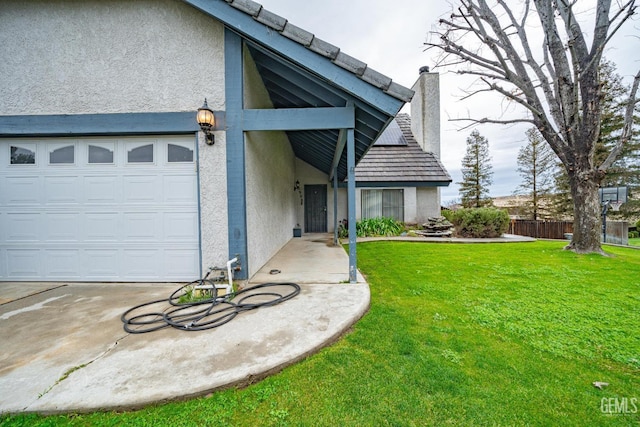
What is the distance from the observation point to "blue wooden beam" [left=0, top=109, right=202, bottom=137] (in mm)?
4160

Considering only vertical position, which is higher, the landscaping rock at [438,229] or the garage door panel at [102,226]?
the garage door panel at [102,226]

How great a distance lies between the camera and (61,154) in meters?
4.39

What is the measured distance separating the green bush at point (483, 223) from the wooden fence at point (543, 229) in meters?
4.54

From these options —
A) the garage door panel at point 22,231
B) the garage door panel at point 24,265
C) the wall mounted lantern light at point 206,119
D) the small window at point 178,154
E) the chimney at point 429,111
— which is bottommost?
the garage door panel at point 24,265

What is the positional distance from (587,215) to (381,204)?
7044 mm

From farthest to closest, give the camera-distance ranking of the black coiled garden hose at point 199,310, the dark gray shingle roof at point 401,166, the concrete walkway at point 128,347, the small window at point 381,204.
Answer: the small window at point 381,204 → the dark gray shingle roof at point 401,166 → the black coiled garden hose at point 199,310 → the concrete walkway at point 128,347

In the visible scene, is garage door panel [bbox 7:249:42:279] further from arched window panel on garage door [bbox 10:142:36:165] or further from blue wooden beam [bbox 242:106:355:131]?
blue wooden beam [bbox 242:106:355:131]

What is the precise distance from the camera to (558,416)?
5.63 ft

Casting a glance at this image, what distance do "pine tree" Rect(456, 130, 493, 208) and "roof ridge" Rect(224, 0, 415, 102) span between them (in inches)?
781

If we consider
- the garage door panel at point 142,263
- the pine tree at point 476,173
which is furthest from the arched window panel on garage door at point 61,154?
the pine tree at point 476,173

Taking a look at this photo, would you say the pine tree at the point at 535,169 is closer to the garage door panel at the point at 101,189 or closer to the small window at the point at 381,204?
the small window at the point at 381,204

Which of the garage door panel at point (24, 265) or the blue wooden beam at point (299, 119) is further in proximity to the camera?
the garage door panel at point (24, 265)

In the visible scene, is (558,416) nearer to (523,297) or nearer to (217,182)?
(523,297)

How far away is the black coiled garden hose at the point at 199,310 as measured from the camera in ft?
9.24
